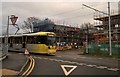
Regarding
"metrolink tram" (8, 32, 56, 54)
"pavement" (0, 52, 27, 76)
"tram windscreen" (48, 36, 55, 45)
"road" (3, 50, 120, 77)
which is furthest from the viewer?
Answer: "tram windscreen" (48, 36, 55, 45)

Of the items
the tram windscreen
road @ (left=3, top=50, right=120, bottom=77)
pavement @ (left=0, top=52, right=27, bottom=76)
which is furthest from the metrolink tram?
road @ (left=3, top=50, right=120, bottom=77)

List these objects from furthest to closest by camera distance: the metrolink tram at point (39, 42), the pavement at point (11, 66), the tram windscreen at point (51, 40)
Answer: the tram windscreen at point (51, 40), the metrolink tram at point (39, 42), the pavement at point (11, 66)

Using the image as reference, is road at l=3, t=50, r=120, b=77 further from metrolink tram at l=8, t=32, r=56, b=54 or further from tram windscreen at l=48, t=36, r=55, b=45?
tram windscreen at l=48, t=36, r=55, b=45

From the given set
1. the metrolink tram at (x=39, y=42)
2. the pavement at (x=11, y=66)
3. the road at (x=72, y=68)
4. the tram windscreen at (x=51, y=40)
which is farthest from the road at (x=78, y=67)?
the tram windscreen at (x=51, y=40)

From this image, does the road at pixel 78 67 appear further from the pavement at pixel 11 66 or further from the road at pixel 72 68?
the pavement at pixel 11 66

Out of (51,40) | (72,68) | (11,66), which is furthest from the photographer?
(51,40)

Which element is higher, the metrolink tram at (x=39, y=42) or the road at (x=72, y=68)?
the metrolink tram at (x=39, y=42)

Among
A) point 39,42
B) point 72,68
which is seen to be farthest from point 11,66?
point 39,42

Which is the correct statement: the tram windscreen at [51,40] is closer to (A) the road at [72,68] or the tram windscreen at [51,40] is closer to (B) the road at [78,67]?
(B) the road at [78,67]

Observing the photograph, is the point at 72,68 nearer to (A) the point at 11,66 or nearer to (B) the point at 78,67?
(B) the point at 78,67

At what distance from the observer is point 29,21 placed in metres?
94.9

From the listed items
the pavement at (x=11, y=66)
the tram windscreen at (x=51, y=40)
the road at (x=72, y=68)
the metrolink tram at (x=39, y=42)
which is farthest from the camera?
the tram windscreen at (x=51, y=40)

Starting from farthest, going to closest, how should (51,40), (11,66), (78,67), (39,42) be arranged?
(39,42), (51,40), (11,66), (78,67)

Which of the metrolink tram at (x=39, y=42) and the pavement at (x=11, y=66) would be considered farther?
the metrolink tram at (x=39, y=42)
